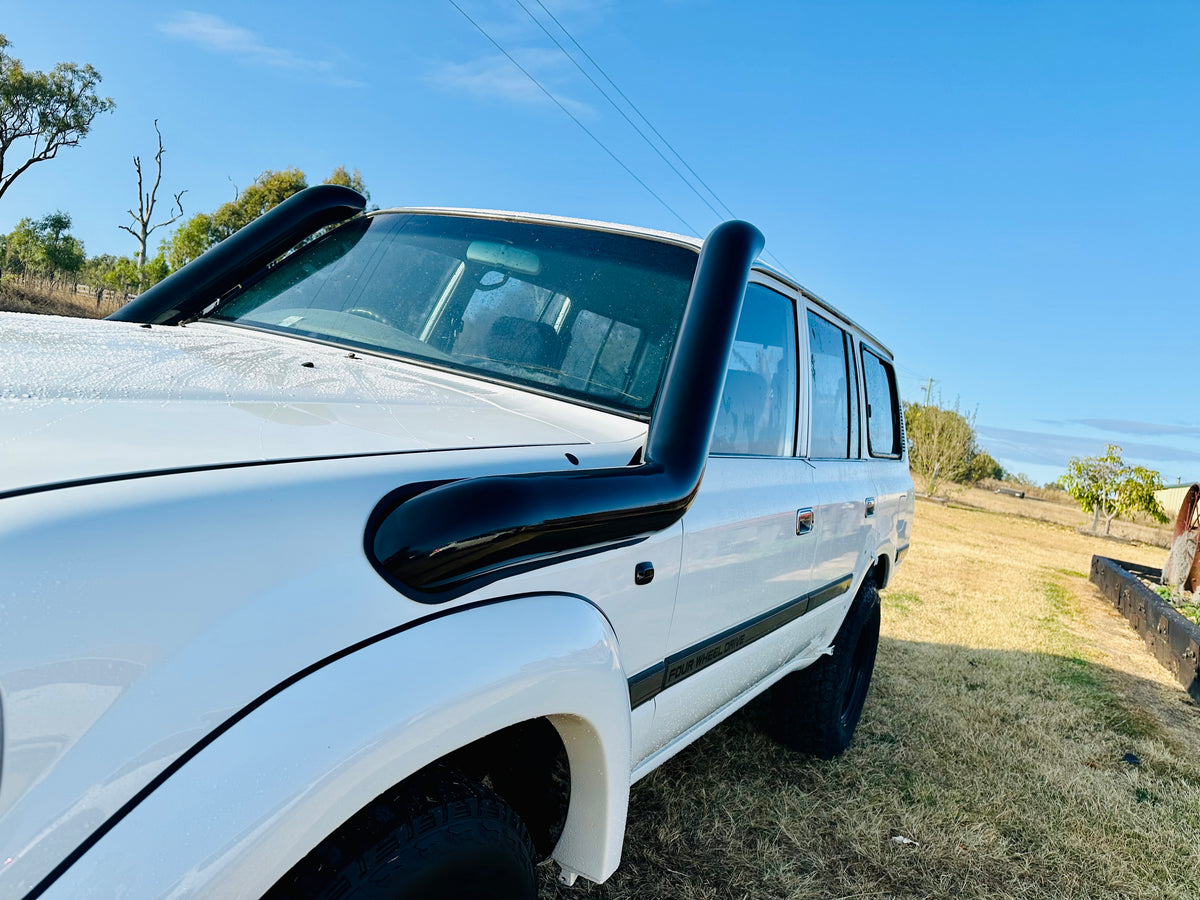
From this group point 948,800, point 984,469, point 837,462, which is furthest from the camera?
point 984,469

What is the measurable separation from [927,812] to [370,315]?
293cm

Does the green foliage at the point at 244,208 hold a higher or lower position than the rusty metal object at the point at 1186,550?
higher

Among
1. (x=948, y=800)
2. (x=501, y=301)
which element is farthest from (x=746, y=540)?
(x=948, y=800)

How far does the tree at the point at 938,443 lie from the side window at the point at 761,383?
32795 mm

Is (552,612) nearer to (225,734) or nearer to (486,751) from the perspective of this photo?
(486,751)

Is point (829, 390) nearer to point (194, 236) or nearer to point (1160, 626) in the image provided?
point (1160, 626)

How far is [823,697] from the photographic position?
137 inches

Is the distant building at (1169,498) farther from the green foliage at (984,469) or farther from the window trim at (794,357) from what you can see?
the window trim at (794,357)

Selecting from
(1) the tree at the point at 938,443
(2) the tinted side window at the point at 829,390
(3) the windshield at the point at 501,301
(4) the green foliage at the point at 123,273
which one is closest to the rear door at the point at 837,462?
(2) the tinted side window at the point at 829,390

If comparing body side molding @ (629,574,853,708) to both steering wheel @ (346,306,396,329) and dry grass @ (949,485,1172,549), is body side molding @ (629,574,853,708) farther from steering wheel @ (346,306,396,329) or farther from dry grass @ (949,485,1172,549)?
dry grass @ (949,485,1172,549)

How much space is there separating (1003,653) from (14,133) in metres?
46.5

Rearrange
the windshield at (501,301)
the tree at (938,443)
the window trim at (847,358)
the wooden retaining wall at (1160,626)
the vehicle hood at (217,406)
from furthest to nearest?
the tree at (938,443), the wooden retaining wall at (1160,626), the window trim at (847,358), the windshield at (501,301), the vehicle hood at (217,406)

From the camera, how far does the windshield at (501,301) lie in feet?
6.82

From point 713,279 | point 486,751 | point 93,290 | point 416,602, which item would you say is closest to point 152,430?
point 416,602
